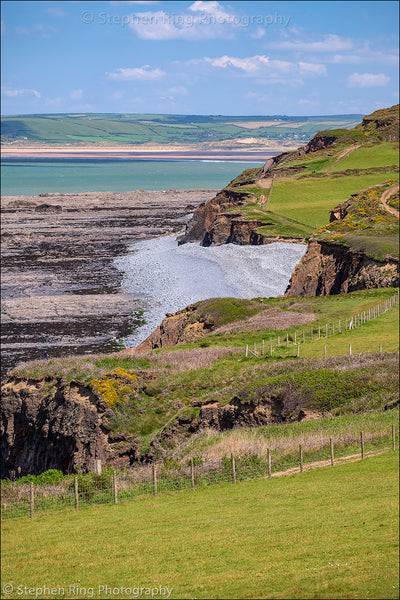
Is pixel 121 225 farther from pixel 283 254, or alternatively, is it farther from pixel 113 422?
pixel 113 422

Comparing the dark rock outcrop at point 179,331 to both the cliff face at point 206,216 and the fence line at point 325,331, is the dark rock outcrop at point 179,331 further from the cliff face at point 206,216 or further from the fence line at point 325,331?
the cliff face at point 206,216

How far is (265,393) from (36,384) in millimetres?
12874

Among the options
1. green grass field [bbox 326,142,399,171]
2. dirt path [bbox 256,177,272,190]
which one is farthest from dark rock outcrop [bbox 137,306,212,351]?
green grass field [bbox 326,142,399,171]

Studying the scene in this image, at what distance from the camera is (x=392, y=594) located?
13.2 metres

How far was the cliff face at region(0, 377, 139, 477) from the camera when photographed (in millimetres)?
32906

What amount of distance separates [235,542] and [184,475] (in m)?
7.32

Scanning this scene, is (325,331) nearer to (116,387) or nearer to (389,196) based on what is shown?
(116,387)

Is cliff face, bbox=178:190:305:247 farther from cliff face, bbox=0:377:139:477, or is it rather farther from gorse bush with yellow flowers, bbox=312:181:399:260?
cliff face, bbox=0:377:139:477

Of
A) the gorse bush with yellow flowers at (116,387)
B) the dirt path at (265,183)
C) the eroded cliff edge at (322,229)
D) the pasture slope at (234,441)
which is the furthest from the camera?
the dirt path at (265,183)

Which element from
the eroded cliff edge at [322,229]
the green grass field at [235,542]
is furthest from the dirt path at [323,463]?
the eroded cliff edge at [322,229]

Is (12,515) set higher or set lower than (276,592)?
lower

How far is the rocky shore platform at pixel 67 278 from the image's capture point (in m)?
64.8

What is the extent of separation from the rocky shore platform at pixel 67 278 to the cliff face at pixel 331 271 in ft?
57.5

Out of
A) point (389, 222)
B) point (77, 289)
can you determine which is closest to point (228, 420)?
point (389, 222)
